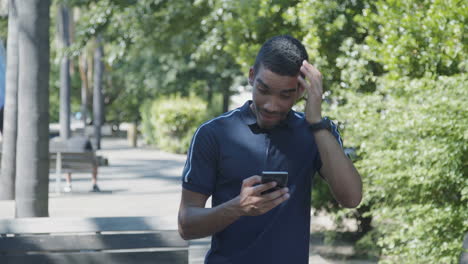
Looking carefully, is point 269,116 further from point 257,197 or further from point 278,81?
point 257,197

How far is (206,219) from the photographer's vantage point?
8.84 ft

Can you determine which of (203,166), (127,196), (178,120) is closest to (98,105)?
(178,120)

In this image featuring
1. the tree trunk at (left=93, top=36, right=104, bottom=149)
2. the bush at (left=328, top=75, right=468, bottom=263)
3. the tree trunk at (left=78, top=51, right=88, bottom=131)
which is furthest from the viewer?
the tree trunk at (left=78, top=51, right=88, bottom=131)

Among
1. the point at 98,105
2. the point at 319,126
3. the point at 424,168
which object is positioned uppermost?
the point at 319,126

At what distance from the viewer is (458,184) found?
686 centimetres

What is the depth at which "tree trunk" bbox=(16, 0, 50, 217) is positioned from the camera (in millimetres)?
7770

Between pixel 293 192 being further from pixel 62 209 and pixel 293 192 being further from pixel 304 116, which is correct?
pixel 62 209

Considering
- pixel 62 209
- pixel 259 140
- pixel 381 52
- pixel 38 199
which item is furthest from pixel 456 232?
pixel 62 209

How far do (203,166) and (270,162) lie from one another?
0.23 meters

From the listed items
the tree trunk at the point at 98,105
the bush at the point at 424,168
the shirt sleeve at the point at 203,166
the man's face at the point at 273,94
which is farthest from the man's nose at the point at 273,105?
the tree trunk at the point at 98,105

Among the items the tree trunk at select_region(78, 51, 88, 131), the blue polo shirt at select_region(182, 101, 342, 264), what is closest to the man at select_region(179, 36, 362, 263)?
the blue polo shirt at select_region(182, 101, 342, 264)

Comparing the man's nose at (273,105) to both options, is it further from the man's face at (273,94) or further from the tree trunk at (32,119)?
the tree trunk at (32,119)

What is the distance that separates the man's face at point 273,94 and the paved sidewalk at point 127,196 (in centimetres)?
308

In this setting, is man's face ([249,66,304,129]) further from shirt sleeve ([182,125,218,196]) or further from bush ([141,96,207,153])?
bush ([141,96,207,153])
